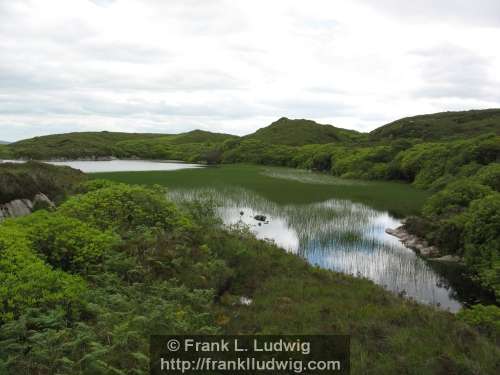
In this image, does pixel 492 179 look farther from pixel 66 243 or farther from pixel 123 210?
pixel 66 243

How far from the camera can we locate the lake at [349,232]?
18.2m

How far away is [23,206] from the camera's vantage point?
1697 cm

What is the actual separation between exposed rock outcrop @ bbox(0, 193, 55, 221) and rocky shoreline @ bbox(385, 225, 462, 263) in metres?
21.2

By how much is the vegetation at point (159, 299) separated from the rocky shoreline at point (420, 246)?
11.2 metres

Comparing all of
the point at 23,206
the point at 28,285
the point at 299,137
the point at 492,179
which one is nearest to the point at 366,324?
the point at 28,285

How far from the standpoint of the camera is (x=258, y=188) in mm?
48281

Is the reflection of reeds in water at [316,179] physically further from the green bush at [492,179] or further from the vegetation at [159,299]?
the vegetation at [159,299]

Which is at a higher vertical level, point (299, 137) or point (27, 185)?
point (299, 137)

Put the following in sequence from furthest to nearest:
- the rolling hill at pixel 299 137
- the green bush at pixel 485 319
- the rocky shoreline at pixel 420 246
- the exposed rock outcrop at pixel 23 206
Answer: the rolling hill at pixel 299 137
the rocky shoreline at pixel 420 246
the exposed rock outcrop at pixel 23 206
the green bush at pixel 485 319

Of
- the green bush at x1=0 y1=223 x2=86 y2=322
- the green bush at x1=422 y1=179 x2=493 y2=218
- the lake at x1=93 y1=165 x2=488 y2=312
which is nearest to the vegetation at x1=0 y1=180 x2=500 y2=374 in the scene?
the green bush at x1=0 y1=223 x2=86 y2=322

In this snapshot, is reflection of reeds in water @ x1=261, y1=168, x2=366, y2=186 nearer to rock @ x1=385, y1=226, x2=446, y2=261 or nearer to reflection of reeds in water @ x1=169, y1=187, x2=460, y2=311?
reflection of reeds in water @ x1=169, y1=187, x2=460, y2=311

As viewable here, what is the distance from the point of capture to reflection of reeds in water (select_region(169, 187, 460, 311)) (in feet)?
59.6

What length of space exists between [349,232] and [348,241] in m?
2.36

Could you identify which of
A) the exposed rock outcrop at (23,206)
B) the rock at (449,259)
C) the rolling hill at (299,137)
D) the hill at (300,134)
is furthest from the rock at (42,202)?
the hill at (300,134)
